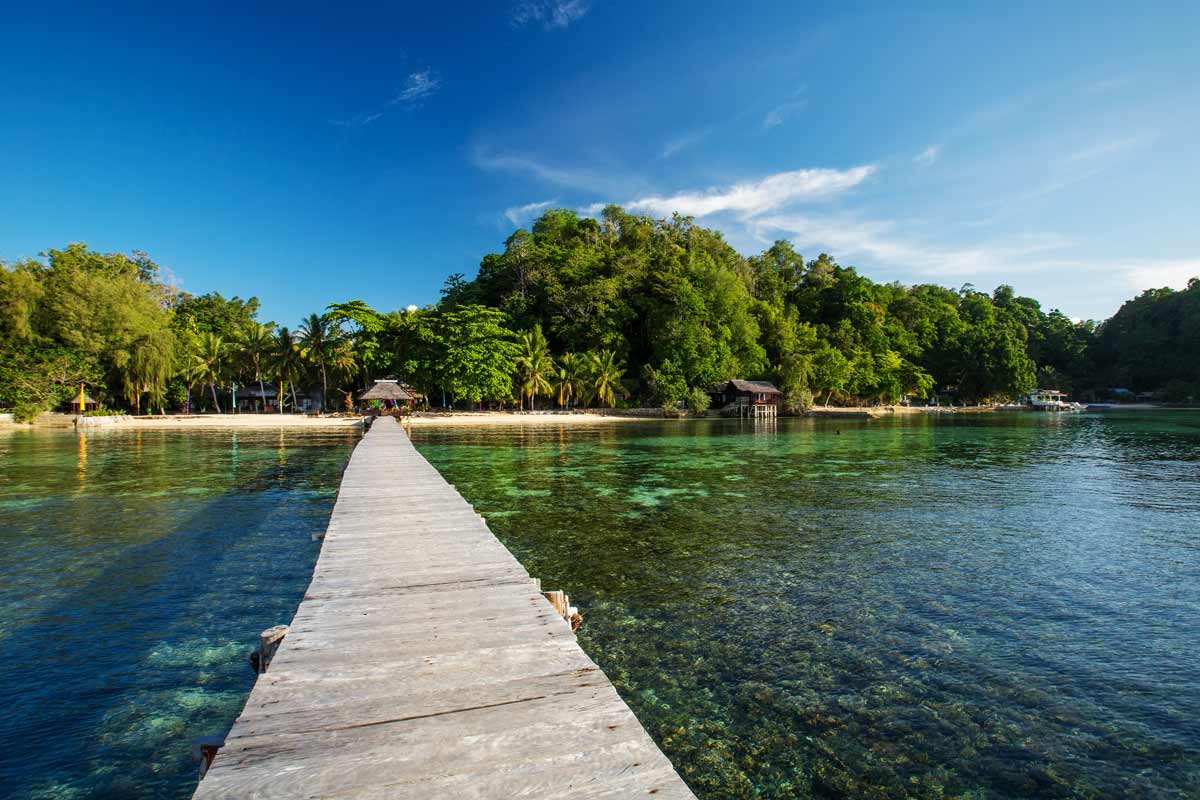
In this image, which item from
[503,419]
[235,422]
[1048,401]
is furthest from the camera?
[1048,401]

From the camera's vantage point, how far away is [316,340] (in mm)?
54344

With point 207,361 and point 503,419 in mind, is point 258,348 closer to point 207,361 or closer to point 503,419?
point 207,361

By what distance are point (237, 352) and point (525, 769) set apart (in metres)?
65.3

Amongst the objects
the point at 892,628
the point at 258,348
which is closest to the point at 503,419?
the point at 258,348

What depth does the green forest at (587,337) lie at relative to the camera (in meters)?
45.7

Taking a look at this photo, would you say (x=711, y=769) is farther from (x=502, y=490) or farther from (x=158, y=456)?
(x=158, y=456)

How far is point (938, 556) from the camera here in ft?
30.1

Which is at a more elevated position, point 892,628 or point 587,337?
point 587,337

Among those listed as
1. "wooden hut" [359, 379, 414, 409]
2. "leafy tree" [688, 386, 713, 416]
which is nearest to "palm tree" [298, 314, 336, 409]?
"wooden hut" [359, 379, 414, 409]

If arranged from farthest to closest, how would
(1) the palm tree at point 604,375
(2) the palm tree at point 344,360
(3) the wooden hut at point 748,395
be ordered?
1. (3) the wooden hut at point 748,395
2. (1) the palm tree at point 604,375
3. (2) the palm tree at point 344,360

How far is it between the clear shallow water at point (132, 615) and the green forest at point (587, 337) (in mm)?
36420

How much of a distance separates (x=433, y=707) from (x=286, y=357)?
5923 cm

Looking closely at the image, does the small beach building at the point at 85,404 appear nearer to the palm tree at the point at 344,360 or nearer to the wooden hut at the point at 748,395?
the palm tree at the point at 344,360

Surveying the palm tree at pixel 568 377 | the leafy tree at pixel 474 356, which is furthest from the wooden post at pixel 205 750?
the palm tree at pixel 568 377
